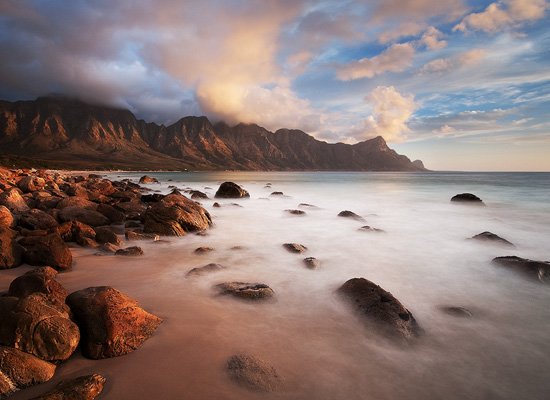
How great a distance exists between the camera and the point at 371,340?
419 centimetres

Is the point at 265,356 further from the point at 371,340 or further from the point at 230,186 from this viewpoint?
the point at 230,186

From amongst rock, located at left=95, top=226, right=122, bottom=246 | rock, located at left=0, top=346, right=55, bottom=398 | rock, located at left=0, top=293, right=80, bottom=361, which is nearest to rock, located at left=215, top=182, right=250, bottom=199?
rock, located at left=95, top=226, right=122, bottom=246

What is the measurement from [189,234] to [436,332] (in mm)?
8164

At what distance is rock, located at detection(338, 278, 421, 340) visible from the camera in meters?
4.36

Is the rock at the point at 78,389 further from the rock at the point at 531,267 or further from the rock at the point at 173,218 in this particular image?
the rock at the point at 531,267

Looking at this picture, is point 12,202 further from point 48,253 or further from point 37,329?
point 37,329

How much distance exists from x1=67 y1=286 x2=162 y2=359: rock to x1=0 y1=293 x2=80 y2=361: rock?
6.1 inches

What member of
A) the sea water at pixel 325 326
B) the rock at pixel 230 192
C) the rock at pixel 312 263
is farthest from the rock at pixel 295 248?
the rock at pixel 230 192

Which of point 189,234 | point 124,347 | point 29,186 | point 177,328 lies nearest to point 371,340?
point 177,328

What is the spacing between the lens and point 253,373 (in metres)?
3.39

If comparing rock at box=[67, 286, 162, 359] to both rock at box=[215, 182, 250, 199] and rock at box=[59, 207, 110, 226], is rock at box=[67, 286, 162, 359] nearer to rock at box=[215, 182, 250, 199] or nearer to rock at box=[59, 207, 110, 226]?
rock at box=[59, 207, 110, 226]

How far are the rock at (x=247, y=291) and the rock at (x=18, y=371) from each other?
2.84 meters

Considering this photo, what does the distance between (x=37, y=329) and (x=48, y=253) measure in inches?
147

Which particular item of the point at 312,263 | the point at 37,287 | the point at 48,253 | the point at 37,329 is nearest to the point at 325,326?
the point at 312,263
